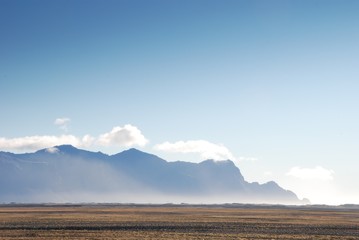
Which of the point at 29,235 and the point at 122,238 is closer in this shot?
the point at 122,238

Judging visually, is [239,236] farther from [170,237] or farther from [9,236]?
[9,236]

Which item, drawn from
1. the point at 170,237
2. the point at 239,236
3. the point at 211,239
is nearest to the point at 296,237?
the point at 239,236

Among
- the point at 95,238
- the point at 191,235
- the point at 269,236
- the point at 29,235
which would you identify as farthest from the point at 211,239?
the point at 29,235

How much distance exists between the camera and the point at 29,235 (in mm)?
50156

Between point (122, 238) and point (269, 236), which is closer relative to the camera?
point (122, 238)

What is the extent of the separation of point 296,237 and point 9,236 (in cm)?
3114

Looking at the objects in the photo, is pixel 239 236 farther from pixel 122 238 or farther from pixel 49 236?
pixel 49 236

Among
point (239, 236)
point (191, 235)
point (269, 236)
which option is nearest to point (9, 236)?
point (191, 235)

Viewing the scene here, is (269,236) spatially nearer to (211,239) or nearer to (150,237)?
(211,239)

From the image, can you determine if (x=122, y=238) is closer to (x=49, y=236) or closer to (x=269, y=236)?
(x=49, y=236)

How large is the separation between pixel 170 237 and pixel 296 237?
1389 centimetres

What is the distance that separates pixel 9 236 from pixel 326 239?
34.2 metres

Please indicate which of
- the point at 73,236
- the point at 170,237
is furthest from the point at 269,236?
the point at 73,236

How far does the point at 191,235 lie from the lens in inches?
2009
